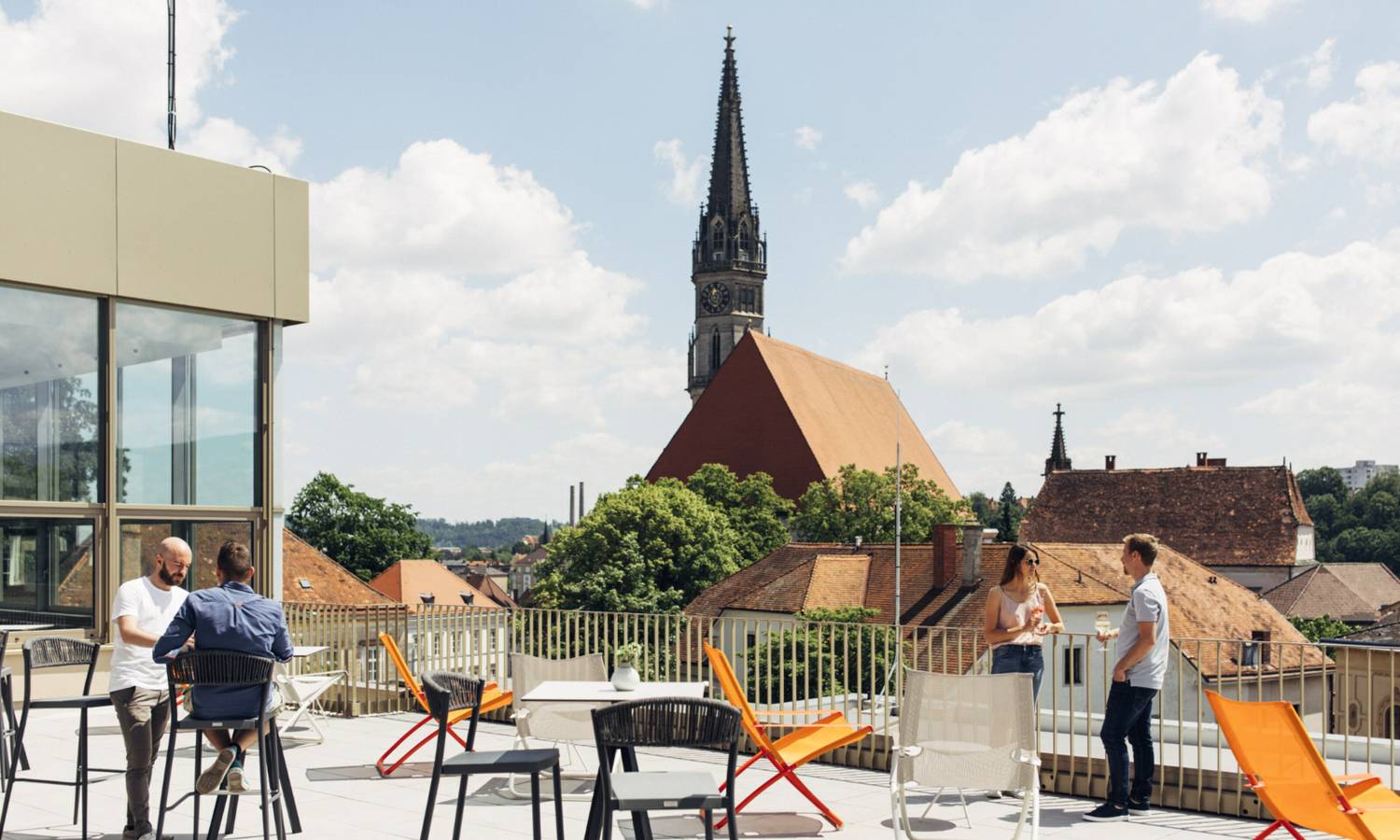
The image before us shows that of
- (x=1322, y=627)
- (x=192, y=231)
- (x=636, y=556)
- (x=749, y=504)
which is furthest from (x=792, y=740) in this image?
(x=1322, y=627)

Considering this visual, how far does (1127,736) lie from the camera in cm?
818

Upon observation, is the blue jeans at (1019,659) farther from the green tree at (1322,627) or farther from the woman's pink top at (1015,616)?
the green tree at (1322,627)

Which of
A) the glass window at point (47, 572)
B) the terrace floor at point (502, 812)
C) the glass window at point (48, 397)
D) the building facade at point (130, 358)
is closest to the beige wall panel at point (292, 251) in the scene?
the building facade at point (130, 358)

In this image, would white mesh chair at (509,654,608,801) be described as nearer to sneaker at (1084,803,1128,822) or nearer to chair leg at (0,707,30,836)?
chair leg at (0,707,30,836)

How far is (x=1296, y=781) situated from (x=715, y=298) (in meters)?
99.5

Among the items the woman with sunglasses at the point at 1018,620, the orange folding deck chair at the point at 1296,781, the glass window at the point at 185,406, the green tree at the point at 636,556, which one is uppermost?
the glass window at the point at 185,406

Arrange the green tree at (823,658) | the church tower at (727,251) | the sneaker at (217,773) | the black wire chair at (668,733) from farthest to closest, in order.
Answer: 1. the church tower at (727,251)
2. the green tree at (823,658)
3. the sneaker at (217,773)
4. the black wire chair at (668,733)

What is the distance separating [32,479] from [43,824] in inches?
238

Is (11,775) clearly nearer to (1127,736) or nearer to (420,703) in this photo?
(420,703)

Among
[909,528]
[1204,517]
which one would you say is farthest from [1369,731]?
[1204,517]

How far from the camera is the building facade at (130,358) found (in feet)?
42.2

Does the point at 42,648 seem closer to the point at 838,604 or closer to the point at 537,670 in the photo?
the point at 537,670

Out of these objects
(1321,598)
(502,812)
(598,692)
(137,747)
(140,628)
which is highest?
(140,628)

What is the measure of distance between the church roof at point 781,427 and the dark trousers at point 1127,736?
62604 millimetres
